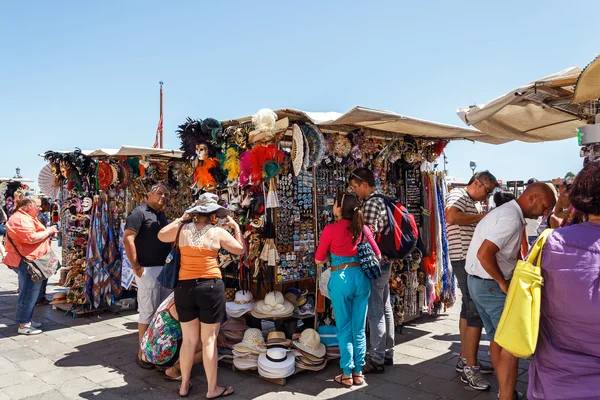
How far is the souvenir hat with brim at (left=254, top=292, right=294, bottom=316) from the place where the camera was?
14.0 ft

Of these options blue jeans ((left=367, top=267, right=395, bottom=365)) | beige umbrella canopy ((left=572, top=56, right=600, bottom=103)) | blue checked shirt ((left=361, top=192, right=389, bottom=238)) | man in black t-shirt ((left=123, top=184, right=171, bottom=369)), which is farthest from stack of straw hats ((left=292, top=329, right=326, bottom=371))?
beige umbrella canopy ((left=572, top=56, right=600, bottom=103))

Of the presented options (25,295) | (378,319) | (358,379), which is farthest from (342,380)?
(25,295)

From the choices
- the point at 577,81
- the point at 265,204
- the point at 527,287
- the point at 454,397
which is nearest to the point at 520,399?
the point at 454,397

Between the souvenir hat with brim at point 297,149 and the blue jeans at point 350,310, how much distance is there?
1.25m

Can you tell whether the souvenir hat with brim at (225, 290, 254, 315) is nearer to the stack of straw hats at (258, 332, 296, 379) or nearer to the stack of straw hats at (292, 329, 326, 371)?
the stack of straw hats at (258, 332, 296, 379)

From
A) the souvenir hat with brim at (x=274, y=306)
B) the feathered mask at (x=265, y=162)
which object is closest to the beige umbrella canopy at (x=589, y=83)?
the feathered mask at (x=265, y=162)

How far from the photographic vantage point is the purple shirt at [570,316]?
1.73 meters

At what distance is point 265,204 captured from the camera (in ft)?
14.9

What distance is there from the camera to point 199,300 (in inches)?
135

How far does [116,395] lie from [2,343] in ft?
7.83

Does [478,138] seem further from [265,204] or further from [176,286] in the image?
[176,286]

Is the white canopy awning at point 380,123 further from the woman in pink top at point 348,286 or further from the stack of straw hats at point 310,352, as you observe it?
the stack of straw hats at point 310,352

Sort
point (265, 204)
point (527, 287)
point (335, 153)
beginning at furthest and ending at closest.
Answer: point (335, 153), point (265, 204), point (527, 287)

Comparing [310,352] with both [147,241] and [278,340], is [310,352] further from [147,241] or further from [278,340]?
[147,241]
